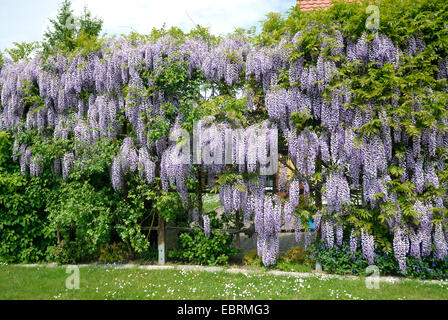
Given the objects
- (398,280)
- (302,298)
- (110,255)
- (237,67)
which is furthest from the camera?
(110,255)

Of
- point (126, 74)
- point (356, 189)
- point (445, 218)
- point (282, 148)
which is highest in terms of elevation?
point (126, 74)

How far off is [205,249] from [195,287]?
0.92m

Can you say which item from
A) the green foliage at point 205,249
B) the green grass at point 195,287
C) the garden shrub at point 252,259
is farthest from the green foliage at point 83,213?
the garden shrub at point 252,259

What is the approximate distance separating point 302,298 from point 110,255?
320 centimetres

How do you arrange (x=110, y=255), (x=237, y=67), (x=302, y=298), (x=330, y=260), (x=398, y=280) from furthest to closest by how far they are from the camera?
(x=110, y=255), (x=237, y=67), (x=330, y=260), (x=398, y=280), (x=302, y=298)

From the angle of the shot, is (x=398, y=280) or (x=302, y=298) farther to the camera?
(x=398, y=280)

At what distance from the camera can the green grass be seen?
12.1 ft

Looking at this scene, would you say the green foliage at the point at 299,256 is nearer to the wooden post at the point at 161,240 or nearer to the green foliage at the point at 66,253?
the wooden post at the point at 161,240

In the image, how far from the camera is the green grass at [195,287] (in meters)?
3.69

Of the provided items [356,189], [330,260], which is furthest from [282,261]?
[356,189]

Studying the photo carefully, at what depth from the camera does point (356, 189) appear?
448 centimetres

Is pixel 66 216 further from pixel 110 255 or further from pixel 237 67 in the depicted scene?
pixel 237 67

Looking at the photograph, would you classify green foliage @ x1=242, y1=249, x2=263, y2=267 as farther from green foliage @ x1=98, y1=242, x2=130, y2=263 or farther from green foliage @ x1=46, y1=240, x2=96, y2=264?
green foliage @ x1=46, y1=240, x2=96, y2=264

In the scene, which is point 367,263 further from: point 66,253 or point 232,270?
point 66,253
